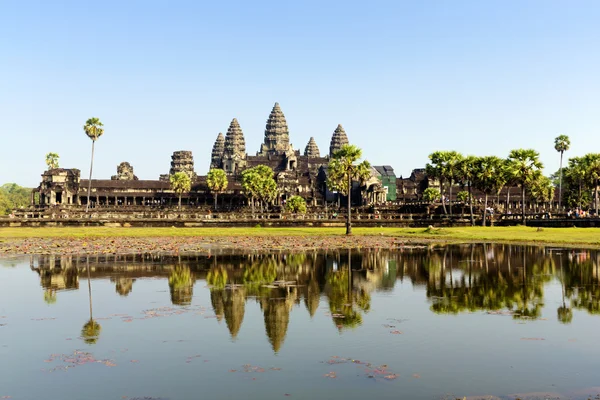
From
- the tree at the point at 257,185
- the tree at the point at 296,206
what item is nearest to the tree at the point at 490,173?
the tree at the point at 296,206

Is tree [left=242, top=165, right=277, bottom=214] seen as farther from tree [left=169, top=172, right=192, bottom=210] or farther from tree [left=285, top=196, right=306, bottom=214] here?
tree [left=169, top=172, right=192, bottom=210]

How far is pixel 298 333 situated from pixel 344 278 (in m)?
13.3

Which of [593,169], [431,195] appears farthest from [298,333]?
[431,195]

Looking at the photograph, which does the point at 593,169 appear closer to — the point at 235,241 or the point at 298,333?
the point at 235,241

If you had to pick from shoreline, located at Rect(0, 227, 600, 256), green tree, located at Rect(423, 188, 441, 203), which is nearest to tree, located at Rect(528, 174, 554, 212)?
green tree, located at Rect(423, 188, 441, 203)

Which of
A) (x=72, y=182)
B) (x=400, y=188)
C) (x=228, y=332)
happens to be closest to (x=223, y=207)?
(x=72, y=182)

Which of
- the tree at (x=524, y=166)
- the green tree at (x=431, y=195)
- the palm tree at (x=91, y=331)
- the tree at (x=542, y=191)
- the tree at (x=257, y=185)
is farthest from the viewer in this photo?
the green tree at (x=431, y=195)

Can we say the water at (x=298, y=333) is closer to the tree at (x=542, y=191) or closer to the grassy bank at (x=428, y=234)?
the grassy bank at (x=428, y=234)

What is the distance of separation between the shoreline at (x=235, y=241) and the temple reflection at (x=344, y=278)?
209 inches

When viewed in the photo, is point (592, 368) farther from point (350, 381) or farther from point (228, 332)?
point (228, 332)

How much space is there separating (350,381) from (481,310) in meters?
10.1

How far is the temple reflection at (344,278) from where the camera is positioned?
23.3 m

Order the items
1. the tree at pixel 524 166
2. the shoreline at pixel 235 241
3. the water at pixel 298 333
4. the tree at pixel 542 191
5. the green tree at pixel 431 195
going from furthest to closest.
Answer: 1. the green tree at pixel 431 195
2. the tree at pixel 542 191
3. the tree at pixel 524 166
4. the shoreline at pixel 235 241
5. the water at pixel 298 333

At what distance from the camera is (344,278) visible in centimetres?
3225
